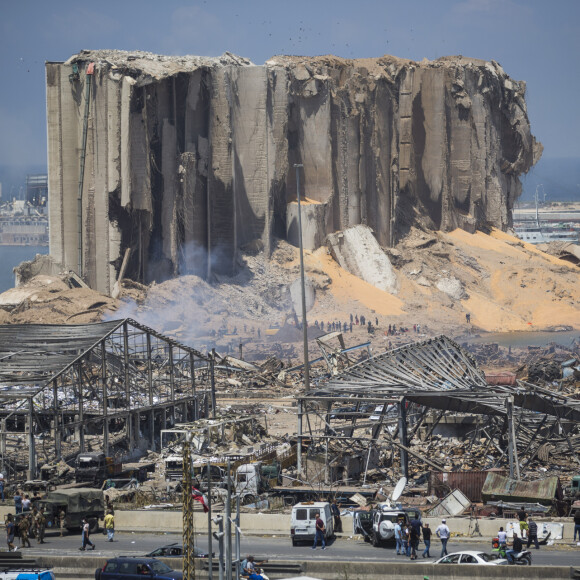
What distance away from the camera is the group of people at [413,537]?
25.9 metres

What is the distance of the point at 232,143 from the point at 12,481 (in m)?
54.2

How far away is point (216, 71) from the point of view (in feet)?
287

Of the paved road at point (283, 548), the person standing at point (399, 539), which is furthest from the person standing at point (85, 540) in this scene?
the person standing at point (399, 539)

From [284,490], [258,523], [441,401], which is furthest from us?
[441,401]

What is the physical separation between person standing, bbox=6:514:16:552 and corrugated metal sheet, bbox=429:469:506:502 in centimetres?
1028

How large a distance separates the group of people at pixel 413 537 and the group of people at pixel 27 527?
7.69 m

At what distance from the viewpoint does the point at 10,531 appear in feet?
90.7

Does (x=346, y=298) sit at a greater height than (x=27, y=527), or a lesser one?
greater

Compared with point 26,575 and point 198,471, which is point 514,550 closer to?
point 26,575

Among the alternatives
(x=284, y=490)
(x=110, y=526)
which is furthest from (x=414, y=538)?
(x=284, y=490)

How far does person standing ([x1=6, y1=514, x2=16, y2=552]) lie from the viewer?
88.7 ft

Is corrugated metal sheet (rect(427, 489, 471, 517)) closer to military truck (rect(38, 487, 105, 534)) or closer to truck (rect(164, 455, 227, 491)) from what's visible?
truck (rect(164, 455, 227, 491))

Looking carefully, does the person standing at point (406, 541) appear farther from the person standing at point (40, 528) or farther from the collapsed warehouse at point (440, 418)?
the person standing at point (40, 528)

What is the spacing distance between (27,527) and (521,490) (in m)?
11.2
